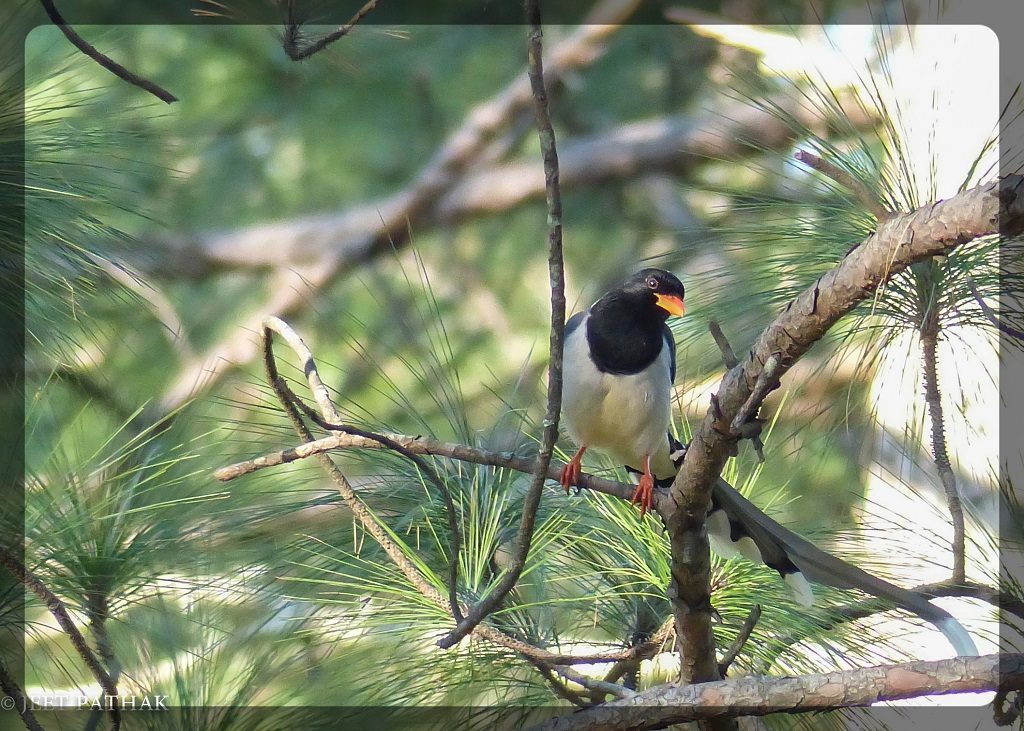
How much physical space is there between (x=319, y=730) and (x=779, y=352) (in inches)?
22.6

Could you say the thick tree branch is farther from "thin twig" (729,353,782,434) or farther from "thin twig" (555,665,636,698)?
"thin twig" (729,353,782,434)

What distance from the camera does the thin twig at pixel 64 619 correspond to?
0.86 metres

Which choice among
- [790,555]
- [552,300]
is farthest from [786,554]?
[552,300]

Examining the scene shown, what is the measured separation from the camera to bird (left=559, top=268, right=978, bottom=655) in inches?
40.0

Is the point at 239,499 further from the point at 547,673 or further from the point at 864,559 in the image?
the point at 864,559

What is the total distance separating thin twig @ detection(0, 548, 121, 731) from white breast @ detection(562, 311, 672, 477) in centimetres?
53

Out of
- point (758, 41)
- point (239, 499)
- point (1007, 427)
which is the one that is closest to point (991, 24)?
point (758, 41)

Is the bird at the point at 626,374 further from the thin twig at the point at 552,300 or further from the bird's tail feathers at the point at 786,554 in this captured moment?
the thin twig at the point at 552,300

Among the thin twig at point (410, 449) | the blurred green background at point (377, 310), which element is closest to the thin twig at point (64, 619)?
the blurred green background at point (377, 310)

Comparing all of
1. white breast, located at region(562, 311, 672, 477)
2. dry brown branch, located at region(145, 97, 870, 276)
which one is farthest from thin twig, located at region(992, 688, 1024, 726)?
dry brown branch, located at region(145, 97, 870, 276)

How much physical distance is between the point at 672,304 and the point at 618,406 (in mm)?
124

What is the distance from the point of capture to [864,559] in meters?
1.12

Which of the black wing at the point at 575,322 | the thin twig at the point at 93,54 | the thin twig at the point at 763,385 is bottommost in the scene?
the black wing at the point at 575,322

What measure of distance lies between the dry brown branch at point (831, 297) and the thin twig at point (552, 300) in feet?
0.44
